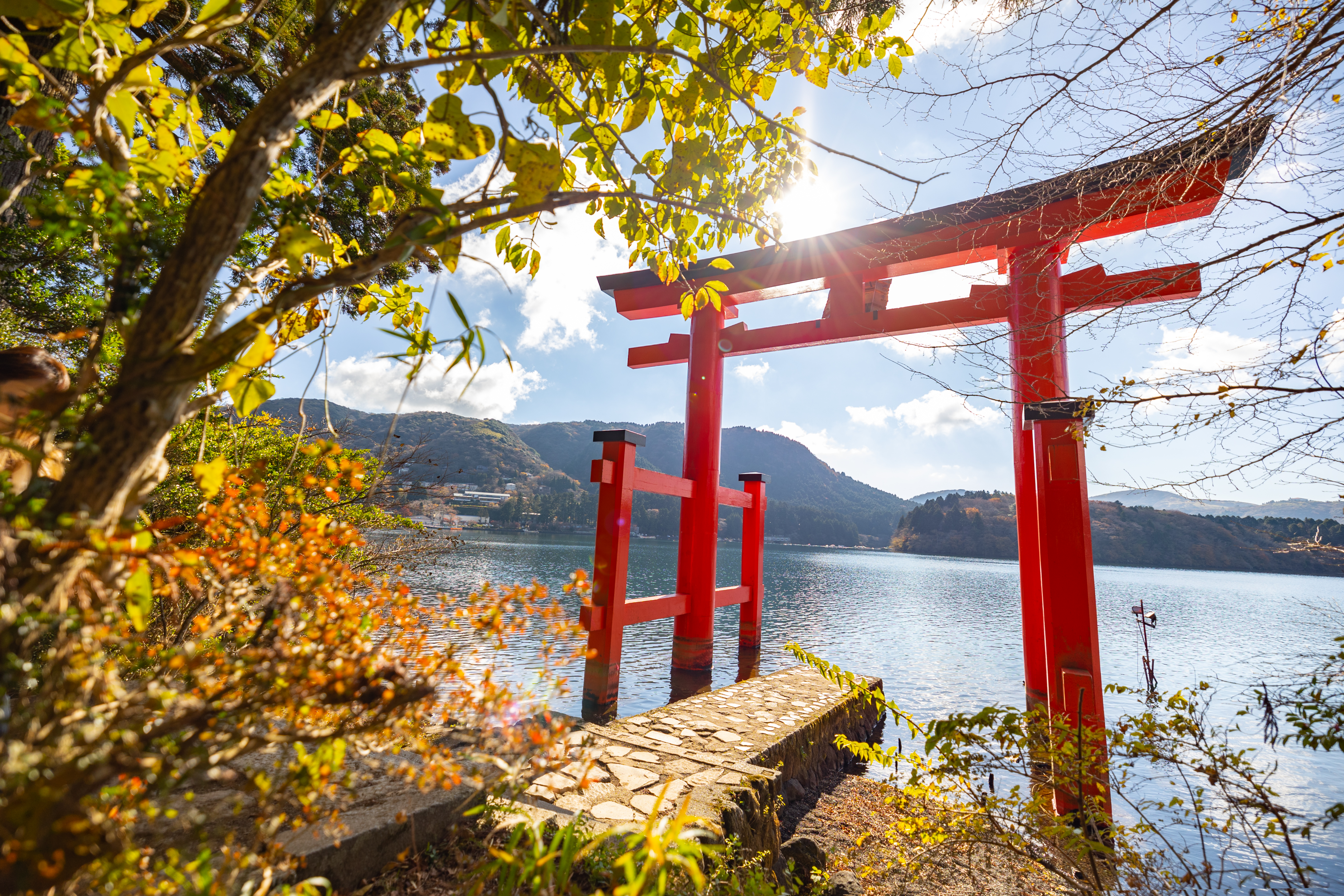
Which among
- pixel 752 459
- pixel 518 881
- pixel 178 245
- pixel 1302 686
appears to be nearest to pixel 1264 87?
pixel 1302 686

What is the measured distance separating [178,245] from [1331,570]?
6529cm

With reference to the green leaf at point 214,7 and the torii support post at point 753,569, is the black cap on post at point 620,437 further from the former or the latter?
the green leaf at point 214,7

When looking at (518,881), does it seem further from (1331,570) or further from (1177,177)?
(1331,570)

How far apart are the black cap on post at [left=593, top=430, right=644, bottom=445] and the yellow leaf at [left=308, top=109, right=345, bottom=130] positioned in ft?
12.0

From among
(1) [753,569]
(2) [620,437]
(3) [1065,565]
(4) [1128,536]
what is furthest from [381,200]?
(4) [1128,536]

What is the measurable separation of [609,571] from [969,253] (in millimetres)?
4041

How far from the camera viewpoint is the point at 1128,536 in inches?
1674

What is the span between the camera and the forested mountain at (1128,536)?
41.8 metres

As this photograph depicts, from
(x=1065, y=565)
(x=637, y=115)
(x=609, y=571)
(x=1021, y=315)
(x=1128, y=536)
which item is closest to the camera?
(x=637, y=115)

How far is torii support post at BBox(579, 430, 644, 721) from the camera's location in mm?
4535

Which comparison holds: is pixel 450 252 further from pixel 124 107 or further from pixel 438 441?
pixel 438 441

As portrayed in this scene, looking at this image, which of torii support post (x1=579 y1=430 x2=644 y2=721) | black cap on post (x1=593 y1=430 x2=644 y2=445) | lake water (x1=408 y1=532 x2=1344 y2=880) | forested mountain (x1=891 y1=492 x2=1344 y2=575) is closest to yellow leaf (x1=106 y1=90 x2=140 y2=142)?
lake water (x1=408 y1=532 x2=1344 y2=880)

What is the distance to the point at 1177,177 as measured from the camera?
249 cm

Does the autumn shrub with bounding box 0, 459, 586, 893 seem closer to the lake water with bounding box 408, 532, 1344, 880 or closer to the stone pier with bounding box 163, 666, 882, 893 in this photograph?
the stone pier with bounding box 163, 666, 882, 893
